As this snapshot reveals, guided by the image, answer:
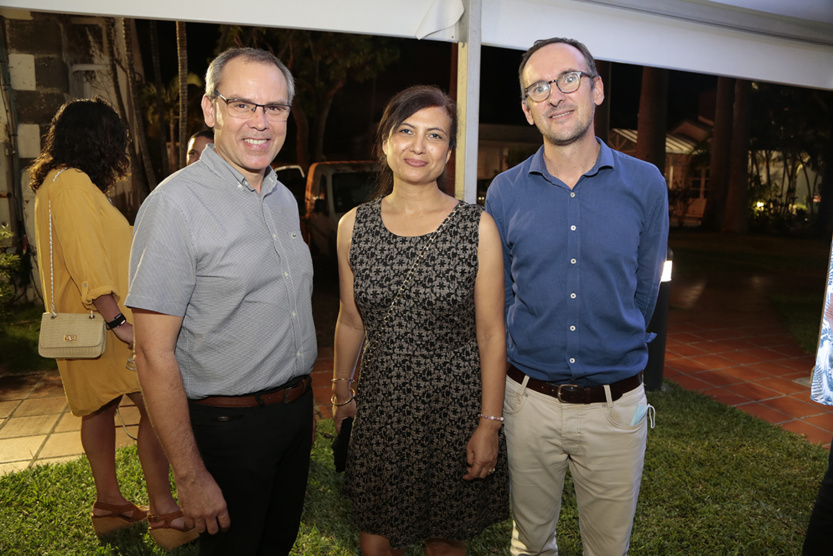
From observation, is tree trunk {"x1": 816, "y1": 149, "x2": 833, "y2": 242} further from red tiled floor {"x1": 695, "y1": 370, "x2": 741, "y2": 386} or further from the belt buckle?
the belt buckle

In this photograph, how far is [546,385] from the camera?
2.21m

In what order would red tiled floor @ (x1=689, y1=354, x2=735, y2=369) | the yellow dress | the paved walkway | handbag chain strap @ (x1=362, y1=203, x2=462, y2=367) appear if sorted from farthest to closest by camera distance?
red tiled floor @ (x1=689, y1=354, x2=735, y2=369)
the paved walkway
the yellow dress
handbag chain strap @ (x1=362, y1=203, x2=462, y2=367)

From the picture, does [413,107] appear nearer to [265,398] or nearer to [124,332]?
[265,398]

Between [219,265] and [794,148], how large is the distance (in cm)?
2946

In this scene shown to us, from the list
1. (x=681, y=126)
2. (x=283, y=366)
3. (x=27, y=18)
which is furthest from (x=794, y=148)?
(x=283, y=366)

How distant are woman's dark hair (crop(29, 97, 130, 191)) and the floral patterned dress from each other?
1.33 metres

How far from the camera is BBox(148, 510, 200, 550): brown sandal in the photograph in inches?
113

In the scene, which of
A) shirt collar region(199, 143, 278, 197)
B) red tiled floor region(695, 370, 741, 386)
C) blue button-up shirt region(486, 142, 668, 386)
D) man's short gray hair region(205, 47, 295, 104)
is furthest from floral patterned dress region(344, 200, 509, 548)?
red tiled floor region(695, 370, 741, 386)

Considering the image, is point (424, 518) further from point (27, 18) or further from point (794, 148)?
point (794, 148)

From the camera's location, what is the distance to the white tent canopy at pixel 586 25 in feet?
8.82

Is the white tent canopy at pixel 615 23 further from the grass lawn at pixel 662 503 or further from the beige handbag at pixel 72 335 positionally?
the grass lawn at pixel 662 503

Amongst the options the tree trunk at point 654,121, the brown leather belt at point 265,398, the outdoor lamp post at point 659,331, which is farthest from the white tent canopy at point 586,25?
the tree trunk at point 654,121

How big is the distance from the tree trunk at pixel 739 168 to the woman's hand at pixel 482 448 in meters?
22.5

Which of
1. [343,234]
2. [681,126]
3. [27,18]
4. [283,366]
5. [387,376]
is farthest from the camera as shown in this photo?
[681,126]
